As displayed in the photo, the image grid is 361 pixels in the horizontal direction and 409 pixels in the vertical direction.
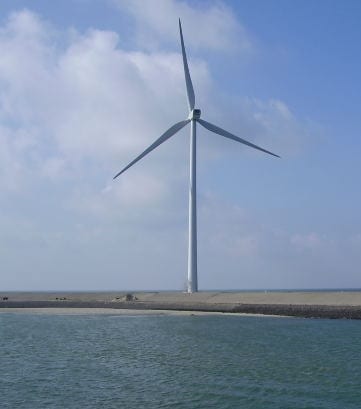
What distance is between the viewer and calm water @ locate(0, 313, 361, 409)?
76.7 ft

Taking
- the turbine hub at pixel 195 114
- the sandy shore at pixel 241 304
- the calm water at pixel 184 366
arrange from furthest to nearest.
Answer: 1. the turbine hub at pixel 195 114
2. the sandy shore at pixel 241 304
3. the calm water at pixel 184 366

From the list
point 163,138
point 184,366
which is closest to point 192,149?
point 163,138

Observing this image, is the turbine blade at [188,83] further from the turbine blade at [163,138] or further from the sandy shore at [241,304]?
the sandy shore at [241,304]

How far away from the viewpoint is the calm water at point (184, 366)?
23.4m

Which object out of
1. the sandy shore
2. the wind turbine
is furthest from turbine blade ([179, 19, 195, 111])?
the sandy shore

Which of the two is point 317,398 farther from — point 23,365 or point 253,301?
point 253,301

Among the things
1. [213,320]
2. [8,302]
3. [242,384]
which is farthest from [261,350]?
[8,302]

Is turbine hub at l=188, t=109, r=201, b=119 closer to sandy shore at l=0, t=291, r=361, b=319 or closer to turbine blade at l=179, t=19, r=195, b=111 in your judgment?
turbine blade at l=179, t=19, r=195, b=111

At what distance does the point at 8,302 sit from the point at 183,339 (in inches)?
2298

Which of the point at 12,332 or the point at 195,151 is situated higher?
the point at 195,151

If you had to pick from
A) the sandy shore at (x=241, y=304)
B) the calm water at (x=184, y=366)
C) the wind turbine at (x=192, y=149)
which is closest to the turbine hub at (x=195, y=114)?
the wind turbine at (x=192, y=149)

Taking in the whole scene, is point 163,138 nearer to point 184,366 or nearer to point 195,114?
point 195,114

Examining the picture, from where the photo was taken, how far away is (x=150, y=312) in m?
73.2

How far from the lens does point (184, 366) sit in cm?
3092
